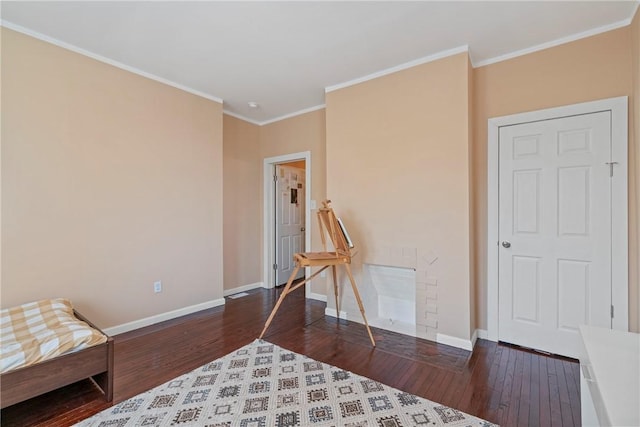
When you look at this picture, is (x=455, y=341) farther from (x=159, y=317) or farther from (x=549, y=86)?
(x=159, y=317)

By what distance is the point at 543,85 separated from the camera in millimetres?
2637

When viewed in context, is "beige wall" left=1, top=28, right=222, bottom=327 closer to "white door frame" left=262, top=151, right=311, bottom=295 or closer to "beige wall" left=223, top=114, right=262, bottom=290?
"beige wall" left=223, top=114, right=262, bottom=290

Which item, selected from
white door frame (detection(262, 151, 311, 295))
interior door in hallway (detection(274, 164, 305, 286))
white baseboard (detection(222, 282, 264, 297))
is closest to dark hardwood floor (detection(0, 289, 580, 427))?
white baseboard (detection(222, 282, 264, 297))

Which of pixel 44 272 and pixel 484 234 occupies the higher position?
pixel 484 234

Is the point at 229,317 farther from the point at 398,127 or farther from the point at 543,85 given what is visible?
the point at 543,85

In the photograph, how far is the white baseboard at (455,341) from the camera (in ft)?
8.73

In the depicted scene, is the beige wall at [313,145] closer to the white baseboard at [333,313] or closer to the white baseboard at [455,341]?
the white baseboard at [333,313]

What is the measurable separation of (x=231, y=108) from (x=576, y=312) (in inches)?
184

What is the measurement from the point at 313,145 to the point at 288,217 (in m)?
1.50

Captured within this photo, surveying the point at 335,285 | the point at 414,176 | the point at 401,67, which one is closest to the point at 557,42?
the point at 401,67

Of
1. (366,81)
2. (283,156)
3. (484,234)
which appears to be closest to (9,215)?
(283,156)

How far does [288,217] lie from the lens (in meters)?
5.21

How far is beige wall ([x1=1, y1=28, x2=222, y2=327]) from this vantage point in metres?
2.42

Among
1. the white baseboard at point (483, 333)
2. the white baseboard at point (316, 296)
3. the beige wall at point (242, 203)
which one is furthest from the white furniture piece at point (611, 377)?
the beige wall at point (242, 203)
